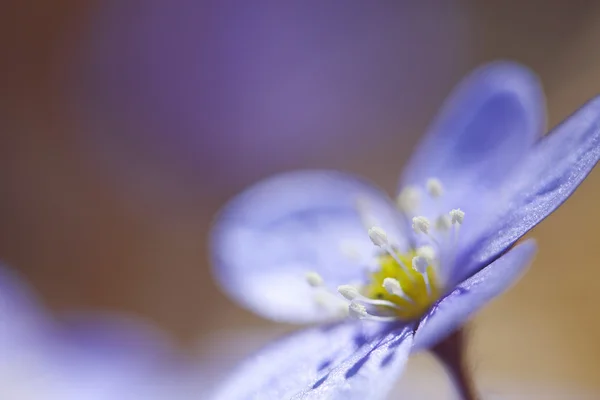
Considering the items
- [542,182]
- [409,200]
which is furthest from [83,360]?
[542,182]

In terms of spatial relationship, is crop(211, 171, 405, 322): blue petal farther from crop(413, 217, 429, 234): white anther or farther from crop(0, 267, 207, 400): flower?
crop(0, 267, 207, 400): flower

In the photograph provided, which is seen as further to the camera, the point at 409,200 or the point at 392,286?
the point at 409,200

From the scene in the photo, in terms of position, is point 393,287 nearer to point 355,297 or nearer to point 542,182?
point 355,297

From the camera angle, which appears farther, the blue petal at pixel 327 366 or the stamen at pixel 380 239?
the stamen at pixel 380 239

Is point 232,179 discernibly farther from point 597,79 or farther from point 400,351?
point 400,351

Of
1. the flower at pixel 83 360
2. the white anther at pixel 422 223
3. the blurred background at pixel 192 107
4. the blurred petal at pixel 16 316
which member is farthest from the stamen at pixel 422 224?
the blurred background at pixel 192 107

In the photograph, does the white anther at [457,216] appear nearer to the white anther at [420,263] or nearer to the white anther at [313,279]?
the white anther at [420,263]

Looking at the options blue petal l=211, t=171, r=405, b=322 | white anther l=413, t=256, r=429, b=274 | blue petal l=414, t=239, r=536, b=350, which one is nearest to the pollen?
white anther l=413, t=256, r=429, b=274
